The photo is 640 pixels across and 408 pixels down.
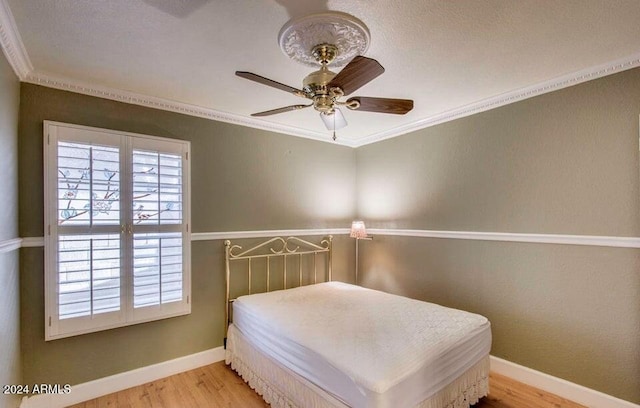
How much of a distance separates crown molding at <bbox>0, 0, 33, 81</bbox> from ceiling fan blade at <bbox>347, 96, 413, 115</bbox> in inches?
75.2

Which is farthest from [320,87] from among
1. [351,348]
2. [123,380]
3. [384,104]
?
[123,380]

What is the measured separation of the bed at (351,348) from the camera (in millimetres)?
1722

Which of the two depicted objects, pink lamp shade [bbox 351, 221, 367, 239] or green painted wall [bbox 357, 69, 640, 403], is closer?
green painted wall [bbox 357, 69, 640, 403]

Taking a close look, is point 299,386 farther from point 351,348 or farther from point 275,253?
point 275,253

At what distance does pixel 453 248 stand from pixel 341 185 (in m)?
1.70

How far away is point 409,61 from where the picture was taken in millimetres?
2184

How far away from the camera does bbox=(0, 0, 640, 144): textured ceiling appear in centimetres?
162

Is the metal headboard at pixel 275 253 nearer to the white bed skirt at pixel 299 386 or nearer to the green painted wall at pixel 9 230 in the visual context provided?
the white bed skirt at pixel 299 386

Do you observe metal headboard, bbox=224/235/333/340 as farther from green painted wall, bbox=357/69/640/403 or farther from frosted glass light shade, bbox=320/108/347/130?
frosted glass light shade, bbox=320/108/347/130

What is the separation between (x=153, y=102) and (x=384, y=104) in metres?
2.15

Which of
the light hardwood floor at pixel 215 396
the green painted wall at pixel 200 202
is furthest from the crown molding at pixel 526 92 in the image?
the light hardwood floor at pixel 215 396

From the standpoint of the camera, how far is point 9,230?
2.01 m

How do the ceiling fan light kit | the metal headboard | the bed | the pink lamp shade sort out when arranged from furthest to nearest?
Result: the pink lamp shade
the metal headboard
the bed
the ceiling fan light kit

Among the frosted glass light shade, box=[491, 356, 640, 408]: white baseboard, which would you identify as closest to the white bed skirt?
box=[491, 356, 640, 408]: white baseboard
